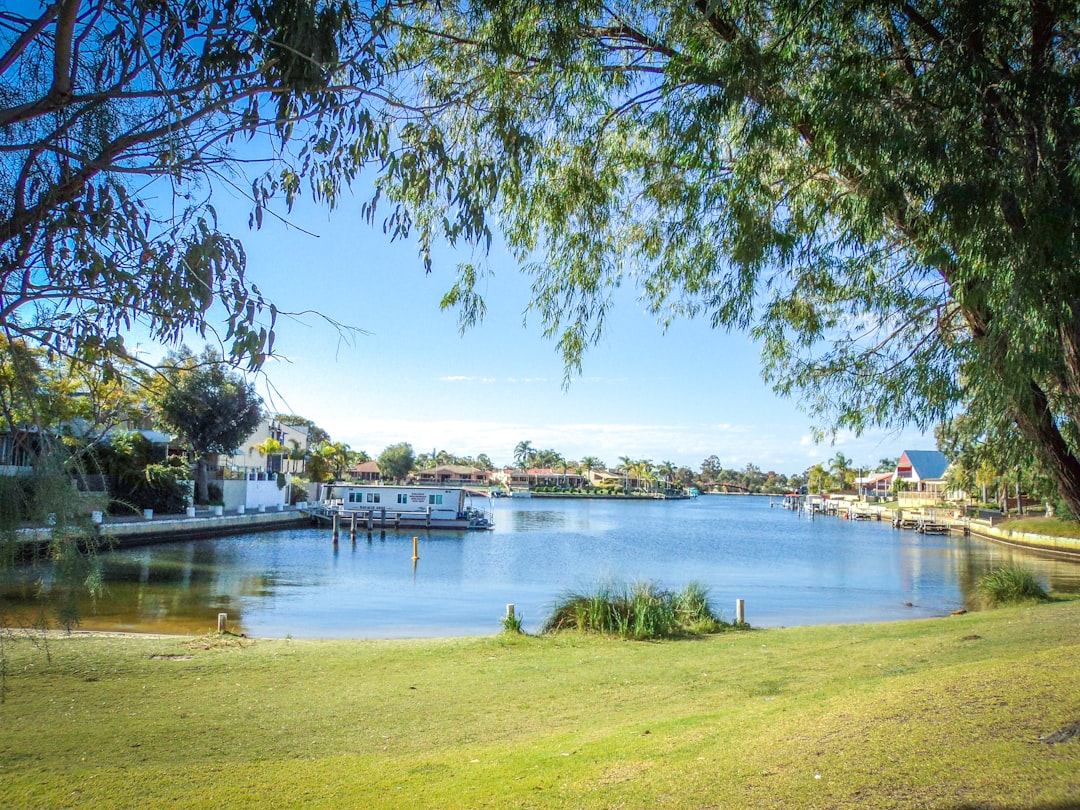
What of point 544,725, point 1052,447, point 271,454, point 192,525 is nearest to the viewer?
point 1052,447

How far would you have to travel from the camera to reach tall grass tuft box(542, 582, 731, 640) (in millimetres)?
12422

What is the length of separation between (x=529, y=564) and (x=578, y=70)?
88.8 feet

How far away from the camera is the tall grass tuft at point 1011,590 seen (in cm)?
1684

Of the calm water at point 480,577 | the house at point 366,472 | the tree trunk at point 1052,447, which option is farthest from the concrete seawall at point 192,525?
the house at point 366,472

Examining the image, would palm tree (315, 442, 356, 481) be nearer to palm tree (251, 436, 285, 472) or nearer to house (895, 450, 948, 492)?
palm tree (251, 436, 285, 472)

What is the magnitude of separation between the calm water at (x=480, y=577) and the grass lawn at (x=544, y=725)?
1377mm

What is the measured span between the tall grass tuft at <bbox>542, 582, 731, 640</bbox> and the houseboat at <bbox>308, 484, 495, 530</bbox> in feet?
117

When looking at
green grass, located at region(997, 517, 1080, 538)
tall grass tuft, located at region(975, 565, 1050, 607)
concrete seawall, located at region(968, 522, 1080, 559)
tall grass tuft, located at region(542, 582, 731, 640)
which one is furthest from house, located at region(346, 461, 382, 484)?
tall grass tuft, located at region(542, 582, 731, 640)

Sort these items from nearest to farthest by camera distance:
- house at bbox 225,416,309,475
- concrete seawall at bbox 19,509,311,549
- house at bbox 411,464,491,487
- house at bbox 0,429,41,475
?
1. house at bbox 0,429,41,475
2. concrete seawall at bbox 19,509,311,549
3. house at bbox 225,416,309,475
4. house at bbox 411,464,491,487

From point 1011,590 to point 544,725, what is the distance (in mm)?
14601

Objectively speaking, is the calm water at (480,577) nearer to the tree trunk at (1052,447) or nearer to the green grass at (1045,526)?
the green grass at (1045,526)

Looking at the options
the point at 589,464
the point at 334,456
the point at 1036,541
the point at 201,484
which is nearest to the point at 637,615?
the point at 1036,541

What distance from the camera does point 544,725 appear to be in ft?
22.8

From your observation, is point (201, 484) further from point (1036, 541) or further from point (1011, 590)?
point (1036, 541)
